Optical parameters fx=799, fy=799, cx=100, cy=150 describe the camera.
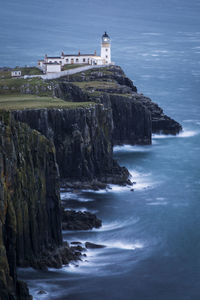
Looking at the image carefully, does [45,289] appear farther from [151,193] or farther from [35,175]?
[151,193]

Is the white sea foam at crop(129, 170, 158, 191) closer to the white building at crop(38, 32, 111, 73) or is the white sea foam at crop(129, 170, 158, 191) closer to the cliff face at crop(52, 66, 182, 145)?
the cliff face at crop(52, 66, 182, 145)

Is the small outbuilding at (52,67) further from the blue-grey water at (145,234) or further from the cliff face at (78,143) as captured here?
the cliff face at (78,143)

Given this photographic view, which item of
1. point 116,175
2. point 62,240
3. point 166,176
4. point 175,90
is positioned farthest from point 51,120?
point 175,90

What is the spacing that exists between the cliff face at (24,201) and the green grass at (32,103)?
1781cm

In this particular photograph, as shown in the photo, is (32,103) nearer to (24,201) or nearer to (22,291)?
(24,201)

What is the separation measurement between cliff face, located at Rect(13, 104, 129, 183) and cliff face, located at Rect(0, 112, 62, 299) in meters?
17.7

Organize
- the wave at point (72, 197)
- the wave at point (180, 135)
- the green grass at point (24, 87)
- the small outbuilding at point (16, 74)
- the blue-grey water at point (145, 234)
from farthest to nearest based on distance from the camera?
the small outbuilding at point (16, 74) < the wave at point (180, 135) < the green grass at point (24, 87) < the wave at point (72, 197) < the blue-grey water at point (145, 234)

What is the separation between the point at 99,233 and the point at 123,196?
11487 millimetres

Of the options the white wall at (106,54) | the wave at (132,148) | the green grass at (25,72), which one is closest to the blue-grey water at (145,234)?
the wave at (132,148)

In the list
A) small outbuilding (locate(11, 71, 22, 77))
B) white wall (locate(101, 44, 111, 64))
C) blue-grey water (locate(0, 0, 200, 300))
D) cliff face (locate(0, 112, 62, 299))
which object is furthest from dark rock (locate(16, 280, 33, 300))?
white wall (locate(101, 44, 111, 64))

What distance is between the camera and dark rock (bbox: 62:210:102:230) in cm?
5722

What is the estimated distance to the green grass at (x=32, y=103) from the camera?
72062mm

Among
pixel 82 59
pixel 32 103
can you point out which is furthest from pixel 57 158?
pixel 82 59

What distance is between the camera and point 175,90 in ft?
455
